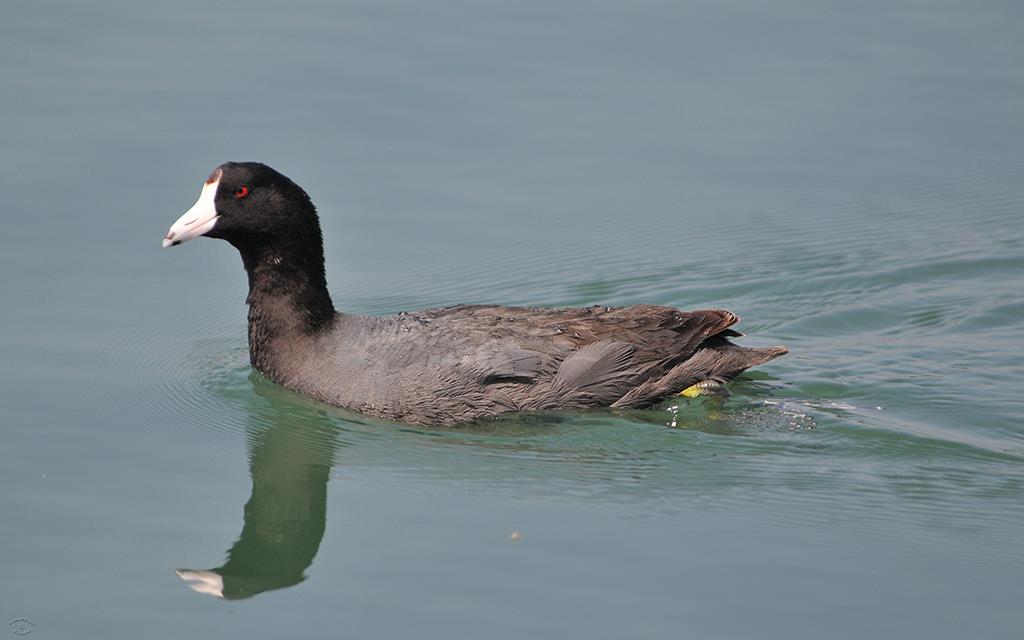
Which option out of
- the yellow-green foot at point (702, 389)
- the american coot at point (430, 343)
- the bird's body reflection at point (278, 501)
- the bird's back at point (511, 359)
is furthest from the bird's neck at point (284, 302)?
the yellow-green foot at point (702, 389)

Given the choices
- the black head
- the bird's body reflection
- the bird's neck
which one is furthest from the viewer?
the bird's neck

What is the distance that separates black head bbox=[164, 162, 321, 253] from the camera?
9.47 meters

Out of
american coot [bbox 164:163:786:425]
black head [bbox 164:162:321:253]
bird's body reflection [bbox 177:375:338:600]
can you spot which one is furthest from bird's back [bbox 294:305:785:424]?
black head [bbox 164:162:321:253]

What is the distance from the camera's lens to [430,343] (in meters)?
9.41

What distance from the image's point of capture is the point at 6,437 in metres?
8.77

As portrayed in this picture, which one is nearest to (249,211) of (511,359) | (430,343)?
(430,343)

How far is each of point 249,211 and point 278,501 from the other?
2124 millimetres

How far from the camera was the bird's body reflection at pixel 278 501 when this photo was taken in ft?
24.0

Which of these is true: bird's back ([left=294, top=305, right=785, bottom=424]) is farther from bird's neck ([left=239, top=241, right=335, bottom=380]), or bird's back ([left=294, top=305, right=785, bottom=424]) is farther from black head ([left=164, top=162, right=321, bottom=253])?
black head ([left=164, top=162, right=321, bottom=253])

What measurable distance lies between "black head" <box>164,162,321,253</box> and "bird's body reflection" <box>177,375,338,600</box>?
3.45 feet

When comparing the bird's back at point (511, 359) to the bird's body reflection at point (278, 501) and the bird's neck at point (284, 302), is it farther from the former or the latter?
the bird's body reflection at point (278, 501)

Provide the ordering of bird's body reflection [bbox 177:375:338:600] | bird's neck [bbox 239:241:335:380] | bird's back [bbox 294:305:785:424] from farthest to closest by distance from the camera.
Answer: bird's neck [bbox 239:241:335:380], bird's back [bbox 294:305:785:424], bird's body reflection [bbox 177:375:338:600]

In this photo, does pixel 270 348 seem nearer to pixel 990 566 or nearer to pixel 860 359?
pixel 860 359

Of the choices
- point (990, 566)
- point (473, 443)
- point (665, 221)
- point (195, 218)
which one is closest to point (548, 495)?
point (473, 443)
